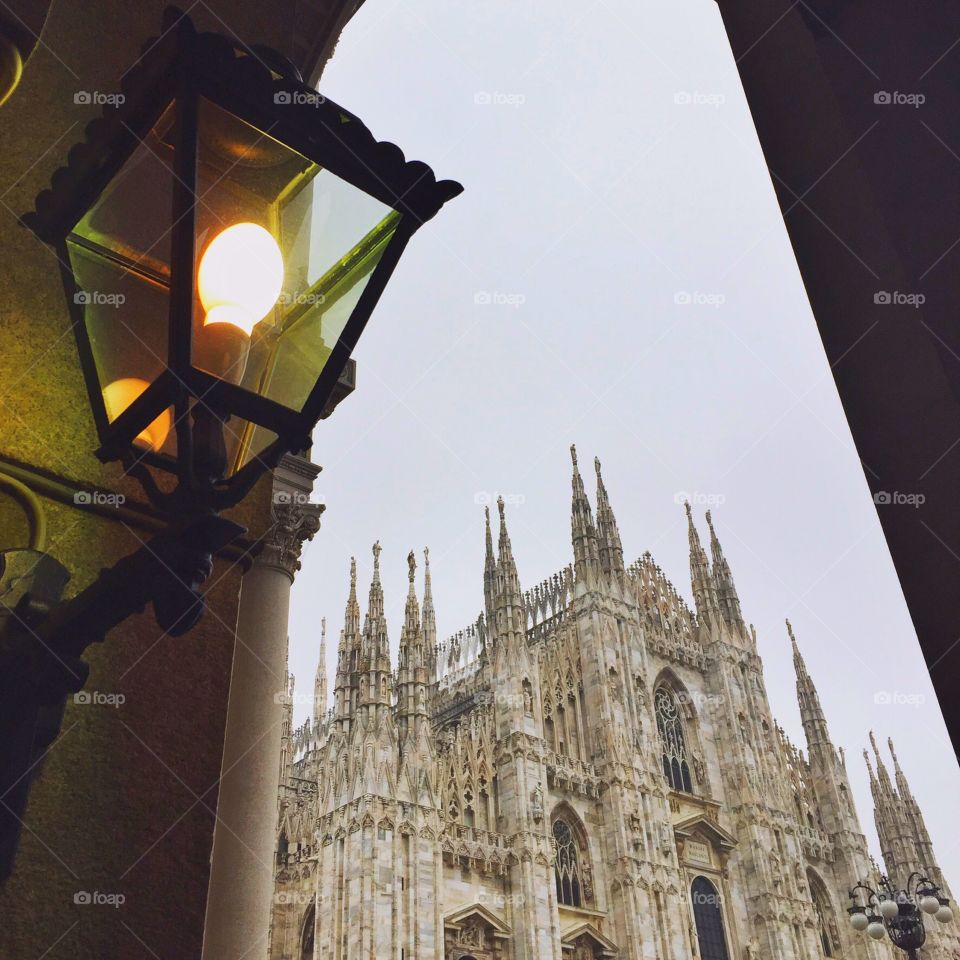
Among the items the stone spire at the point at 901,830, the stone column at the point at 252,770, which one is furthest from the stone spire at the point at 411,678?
the stone column at the point at 252,770

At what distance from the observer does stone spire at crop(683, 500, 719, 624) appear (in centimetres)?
3353

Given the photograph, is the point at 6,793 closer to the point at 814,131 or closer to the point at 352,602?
the point at 814,131

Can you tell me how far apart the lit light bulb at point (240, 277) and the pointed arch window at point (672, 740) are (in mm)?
29110

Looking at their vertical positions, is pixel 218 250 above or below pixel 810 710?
below

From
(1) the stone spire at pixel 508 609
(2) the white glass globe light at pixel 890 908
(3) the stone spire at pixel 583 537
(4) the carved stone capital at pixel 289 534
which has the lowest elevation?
(4) the carved stone capital at pixel 289 534

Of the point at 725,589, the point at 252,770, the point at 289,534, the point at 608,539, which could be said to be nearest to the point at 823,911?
the point at 725,589

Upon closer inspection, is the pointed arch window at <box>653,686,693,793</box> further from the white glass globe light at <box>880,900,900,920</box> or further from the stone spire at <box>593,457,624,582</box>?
the white glass globe light at <box>880,900,900,920</box>

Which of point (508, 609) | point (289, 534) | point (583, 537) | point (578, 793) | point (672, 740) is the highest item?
point (583, 537)

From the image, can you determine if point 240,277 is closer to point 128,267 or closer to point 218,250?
point 218,250

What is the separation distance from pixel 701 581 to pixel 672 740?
21.6 ft

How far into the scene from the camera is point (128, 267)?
6.46 feet

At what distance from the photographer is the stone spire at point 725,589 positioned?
33906 mm

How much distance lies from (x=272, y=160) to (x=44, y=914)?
169 cm

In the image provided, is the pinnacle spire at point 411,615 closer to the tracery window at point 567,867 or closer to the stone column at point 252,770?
the tracery window at point 567,867
